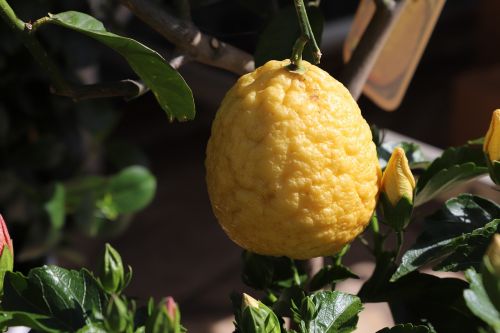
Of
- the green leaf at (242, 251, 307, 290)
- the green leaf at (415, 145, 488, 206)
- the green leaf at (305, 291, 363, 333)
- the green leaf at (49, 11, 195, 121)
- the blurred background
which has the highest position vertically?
the green leaf at (49, 11, 195, 121)

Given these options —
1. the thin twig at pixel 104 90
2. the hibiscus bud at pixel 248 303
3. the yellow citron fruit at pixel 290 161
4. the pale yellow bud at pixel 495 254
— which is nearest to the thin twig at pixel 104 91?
the thin twig at pixel 104 90

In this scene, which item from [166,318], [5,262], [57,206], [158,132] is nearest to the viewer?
[166,318]

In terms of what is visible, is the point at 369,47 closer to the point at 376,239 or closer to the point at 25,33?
the point at 376,239

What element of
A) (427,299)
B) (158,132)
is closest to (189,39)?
(427,299)

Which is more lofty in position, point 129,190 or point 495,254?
point 495,254

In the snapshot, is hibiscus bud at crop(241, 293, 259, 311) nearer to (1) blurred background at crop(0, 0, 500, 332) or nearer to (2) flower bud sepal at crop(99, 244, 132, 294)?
(2) flower bud sepal at crop(99, 244, 132, 294)

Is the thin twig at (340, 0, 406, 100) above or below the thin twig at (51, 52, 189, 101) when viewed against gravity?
below

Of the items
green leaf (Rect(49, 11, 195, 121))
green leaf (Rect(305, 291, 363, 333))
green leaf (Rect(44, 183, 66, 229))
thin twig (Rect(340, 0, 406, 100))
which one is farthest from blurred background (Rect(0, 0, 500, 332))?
green leaf (Rect(305, 291, 363, 333))
